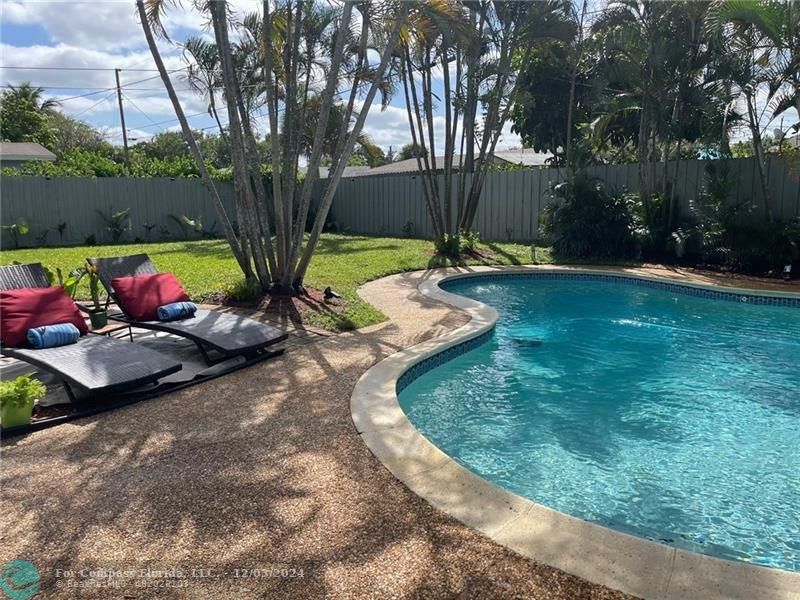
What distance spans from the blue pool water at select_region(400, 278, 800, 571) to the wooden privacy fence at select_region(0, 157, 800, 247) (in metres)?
5.18

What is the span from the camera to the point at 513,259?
13.7m

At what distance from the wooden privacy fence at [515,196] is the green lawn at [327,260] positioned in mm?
1651

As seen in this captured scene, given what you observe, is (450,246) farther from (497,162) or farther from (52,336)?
(497,162)

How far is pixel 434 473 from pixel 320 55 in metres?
11.7

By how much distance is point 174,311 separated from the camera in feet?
20.7

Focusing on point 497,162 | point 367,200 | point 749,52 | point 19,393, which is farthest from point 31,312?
point 497,162

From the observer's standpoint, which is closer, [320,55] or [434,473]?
[434,473]

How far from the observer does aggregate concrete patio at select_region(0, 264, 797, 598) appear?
254 cm

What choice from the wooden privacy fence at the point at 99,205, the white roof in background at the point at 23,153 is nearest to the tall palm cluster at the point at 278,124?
the wooden privacy fence at the point at 99,205

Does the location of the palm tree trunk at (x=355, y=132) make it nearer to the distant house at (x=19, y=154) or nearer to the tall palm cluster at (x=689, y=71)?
the tall palm cluster at (x=689, y=71)

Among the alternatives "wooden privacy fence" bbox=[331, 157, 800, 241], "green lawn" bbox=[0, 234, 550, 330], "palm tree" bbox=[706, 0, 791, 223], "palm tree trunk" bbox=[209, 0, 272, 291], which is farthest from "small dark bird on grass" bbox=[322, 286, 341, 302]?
"palm tree" bbox=[706, 0, 791, 223]

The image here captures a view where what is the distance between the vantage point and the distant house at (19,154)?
1049 inches

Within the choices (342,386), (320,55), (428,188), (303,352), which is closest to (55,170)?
(320,55)

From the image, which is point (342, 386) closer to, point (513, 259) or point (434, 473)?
point (434, 473)
